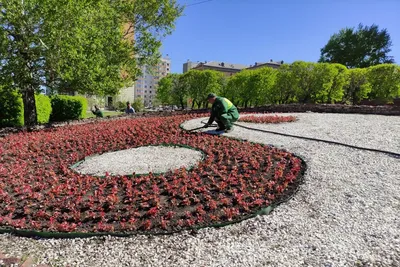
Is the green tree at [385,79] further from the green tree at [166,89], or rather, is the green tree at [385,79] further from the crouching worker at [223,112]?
the green tree at [166,89]

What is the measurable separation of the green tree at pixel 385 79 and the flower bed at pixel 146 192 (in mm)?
21720

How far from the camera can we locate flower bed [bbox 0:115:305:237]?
3.88 metres

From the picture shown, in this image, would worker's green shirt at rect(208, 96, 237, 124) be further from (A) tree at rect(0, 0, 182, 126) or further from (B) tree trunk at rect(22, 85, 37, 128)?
(B) tree trunk at rect(22, 85, 37, 128)

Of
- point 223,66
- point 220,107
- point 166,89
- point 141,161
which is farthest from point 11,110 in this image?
point 223,66

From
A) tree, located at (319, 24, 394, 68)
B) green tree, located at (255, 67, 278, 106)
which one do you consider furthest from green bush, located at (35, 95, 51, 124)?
tree, located at (319, 24, 394, 68)

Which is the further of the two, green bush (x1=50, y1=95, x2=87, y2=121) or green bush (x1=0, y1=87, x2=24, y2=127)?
green bush (x1=50, y1=95, x2=87, y2=121)

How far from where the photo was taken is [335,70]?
23438 millimetres

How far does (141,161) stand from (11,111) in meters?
11.1

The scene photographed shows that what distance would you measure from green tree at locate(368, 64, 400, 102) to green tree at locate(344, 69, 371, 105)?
428mm

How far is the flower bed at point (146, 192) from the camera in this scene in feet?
12.7

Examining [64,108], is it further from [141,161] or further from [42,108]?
[141,161]

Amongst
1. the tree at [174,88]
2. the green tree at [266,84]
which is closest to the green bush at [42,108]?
the green tree at [266,84]

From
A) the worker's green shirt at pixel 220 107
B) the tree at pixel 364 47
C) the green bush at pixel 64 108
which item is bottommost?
the green bush at pixel 64 108

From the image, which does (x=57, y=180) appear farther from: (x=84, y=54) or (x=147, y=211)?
(x=84, y=54)
